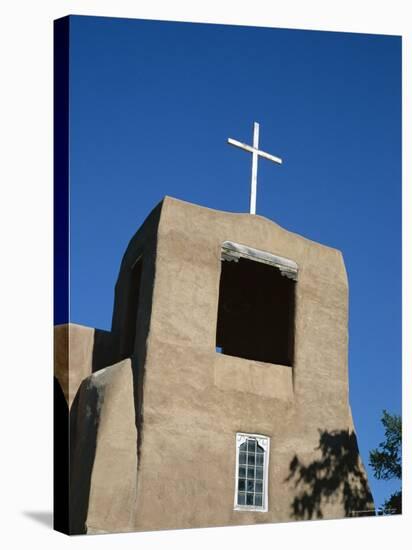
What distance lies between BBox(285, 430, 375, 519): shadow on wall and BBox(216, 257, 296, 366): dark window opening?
5.40 feet

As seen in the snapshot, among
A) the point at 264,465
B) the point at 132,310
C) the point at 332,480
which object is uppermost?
the point at 132,310

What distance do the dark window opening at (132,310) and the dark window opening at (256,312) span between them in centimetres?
186

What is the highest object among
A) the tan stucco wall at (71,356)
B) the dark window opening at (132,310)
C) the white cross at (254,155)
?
the white cross at (254,155)

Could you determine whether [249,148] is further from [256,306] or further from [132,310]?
[256,306]

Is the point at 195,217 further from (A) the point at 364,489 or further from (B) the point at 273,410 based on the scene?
(A) the point at 364,489

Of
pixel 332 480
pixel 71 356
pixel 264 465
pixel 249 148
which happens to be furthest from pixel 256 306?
pixel 71 356

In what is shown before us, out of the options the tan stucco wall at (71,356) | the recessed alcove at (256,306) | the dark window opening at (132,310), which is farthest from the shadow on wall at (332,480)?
the tan stucco wall at (71,356)

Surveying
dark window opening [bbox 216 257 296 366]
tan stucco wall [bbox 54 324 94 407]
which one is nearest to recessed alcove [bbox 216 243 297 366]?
dark window opening [bbox 216 257 296 366]

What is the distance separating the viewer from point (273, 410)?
19156mm

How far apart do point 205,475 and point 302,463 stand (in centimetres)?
207

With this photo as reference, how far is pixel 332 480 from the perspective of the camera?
19422 millimetres

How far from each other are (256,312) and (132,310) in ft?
11.9

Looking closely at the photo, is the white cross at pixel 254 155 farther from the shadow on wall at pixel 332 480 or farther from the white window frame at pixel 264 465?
the shadow on wall at pixel 332 480

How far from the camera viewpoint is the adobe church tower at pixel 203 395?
17141 millimetres
